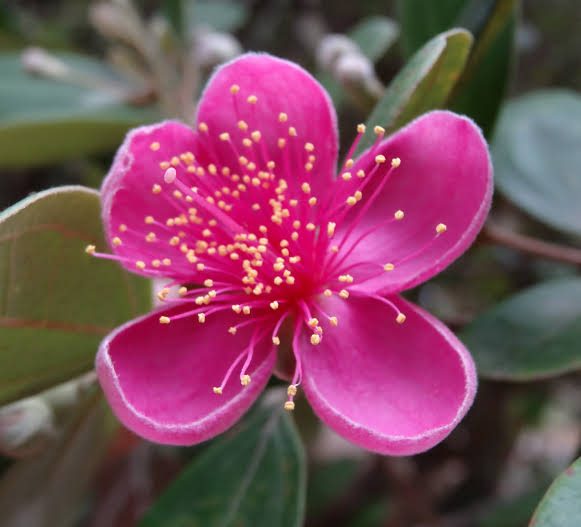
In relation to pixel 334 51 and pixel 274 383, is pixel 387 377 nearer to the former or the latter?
pixel 274 383

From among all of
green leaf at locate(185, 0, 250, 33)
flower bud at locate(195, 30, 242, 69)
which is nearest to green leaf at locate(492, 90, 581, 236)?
flower bud at locate(195, 30, 242, 69)

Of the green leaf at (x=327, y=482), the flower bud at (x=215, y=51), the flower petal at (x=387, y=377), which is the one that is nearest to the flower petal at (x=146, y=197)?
the flower petal at (x=387, y=377)

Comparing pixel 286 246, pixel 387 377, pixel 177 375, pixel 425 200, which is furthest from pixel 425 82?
pixel 177 375

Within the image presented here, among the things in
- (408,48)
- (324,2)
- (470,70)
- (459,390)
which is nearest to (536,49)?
(324,2)

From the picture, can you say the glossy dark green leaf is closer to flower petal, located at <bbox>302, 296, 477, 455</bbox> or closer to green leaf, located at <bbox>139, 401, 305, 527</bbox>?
flower petal, located at <bbox>302, 296, 477, 455</bbox>

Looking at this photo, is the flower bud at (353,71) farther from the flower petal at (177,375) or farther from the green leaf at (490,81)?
the flower petal at (177,375)

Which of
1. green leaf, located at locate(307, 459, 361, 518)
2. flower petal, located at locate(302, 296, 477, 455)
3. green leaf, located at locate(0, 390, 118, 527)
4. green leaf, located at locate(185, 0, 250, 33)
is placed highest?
flower petal, located at locate(302, 296, 477, 455)
